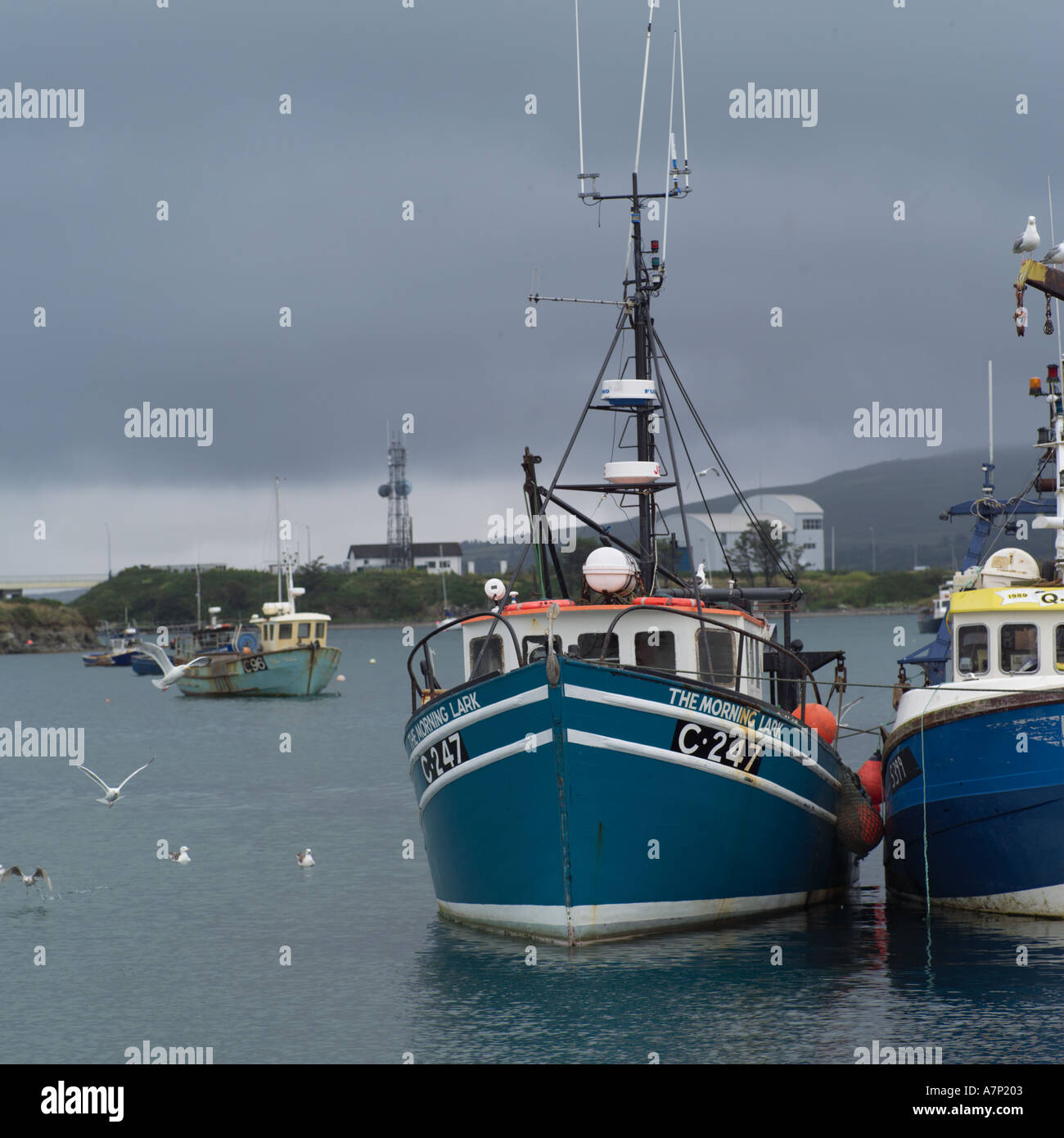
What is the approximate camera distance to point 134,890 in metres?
30.0

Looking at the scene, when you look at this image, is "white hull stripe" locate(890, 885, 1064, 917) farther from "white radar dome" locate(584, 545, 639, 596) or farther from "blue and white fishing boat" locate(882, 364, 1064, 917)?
"white radar dome" locate(584, 545, 639, 596)

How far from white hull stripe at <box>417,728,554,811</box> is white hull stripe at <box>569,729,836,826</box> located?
0.42 meters

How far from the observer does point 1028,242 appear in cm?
2266

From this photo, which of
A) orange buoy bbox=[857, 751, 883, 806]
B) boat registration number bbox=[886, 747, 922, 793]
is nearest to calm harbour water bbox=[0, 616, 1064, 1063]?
orange buoy bbox=[857, 751, 883, 806]

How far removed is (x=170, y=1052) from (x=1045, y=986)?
11.4 m

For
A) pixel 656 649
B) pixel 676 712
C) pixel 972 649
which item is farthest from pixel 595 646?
pixel 972 649

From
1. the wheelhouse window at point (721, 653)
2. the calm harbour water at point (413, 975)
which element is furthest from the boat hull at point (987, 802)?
the wheelhouse window at point (721, 653)

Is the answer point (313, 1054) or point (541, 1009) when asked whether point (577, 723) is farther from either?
point (313, 1054)

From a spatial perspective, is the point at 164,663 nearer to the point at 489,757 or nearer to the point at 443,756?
the point at 443,756

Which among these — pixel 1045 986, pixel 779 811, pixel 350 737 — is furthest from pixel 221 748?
pixel 1045 986

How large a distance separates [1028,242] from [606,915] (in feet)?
39.7

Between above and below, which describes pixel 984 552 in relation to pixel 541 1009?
above

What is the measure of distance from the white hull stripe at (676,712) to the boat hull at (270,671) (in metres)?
66.5

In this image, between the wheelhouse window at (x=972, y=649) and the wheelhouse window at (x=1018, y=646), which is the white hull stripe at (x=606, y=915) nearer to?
the wheelhouse window at (x=972, y=649)
